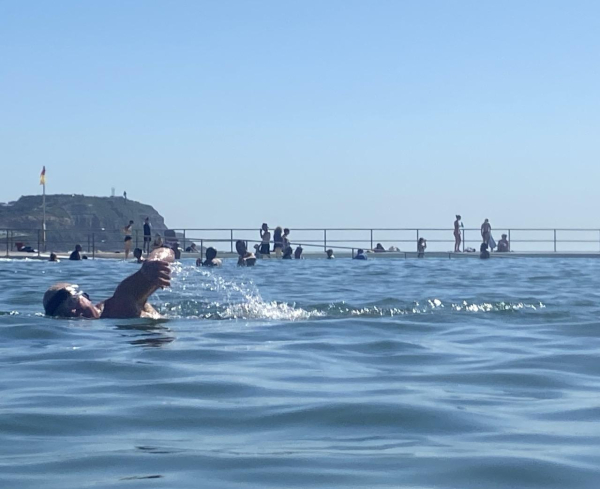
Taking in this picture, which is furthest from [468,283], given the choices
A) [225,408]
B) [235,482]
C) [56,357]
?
[235,482]

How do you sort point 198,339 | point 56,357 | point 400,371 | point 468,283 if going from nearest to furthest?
1. point 400,371
2. point 56,357
3. point 198,339
4. point 468,283

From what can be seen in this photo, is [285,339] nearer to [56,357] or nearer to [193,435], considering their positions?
[56,357]

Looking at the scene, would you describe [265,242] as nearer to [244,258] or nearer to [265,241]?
[265,241]

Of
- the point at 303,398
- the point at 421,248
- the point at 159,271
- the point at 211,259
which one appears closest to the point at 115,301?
the point at 159,271

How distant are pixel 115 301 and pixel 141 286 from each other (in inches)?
18.7

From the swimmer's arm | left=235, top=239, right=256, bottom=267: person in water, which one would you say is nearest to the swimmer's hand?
the swimmer's arm

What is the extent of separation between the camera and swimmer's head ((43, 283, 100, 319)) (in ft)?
29.8

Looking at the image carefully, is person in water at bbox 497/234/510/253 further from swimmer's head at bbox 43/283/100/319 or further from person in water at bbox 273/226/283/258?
swimmer's head at bbox 43/283/100/319

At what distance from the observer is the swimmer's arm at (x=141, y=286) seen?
317 inches

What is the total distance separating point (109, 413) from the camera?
491 cm

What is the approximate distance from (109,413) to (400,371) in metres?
2.06

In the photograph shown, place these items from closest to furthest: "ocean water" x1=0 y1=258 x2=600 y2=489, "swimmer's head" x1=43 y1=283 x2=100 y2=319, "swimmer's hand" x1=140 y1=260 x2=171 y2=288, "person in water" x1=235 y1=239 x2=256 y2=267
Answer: "ocean water" x1=0 y1=258 x2=600 y2=489 < "swimmer's hand" x1=140 y1=260 x2=171 y2=288 < "swimmer's head" x1=43 y1=283 x2=100 y2=319 < "person in water" x1=235 y1=239 x2=256 y2=267

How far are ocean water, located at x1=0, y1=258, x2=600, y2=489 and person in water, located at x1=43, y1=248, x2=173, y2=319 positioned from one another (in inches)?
6.8

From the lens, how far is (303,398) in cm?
534
